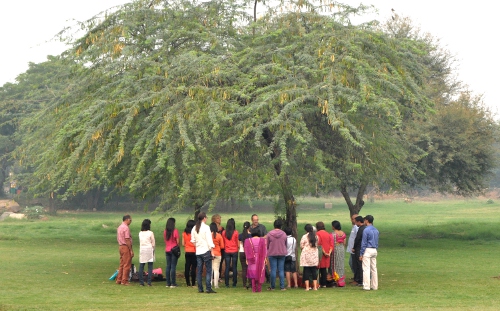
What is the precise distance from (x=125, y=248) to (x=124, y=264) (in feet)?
1.58

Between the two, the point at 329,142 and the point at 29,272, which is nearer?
the point at 329,142

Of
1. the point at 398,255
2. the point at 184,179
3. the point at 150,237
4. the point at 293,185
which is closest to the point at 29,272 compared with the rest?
the point at 150,237

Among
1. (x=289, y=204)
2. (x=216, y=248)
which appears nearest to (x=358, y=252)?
(x=289, y=204)

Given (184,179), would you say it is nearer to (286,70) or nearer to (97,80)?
(286,70)

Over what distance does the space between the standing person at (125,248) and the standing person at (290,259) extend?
12.5ft

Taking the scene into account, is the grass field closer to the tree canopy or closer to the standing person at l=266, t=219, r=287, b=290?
the standing person at l=266, t=219, r=287, b=290

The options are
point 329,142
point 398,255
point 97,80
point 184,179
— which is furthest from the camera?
point 398,255

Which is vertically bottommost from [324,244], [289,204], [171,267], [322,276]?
[322,276]

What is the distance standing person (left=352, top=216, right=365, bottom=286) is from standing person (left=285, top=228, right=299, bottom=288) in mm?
1630

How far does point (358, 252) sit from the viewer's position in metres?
18.2

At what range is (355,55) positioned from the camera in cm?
1820

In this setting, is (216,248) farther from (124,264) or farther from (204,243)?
(124,264)

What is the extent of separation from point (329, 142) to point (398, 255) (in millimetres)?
10851

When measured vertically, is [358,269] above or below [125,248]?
below
